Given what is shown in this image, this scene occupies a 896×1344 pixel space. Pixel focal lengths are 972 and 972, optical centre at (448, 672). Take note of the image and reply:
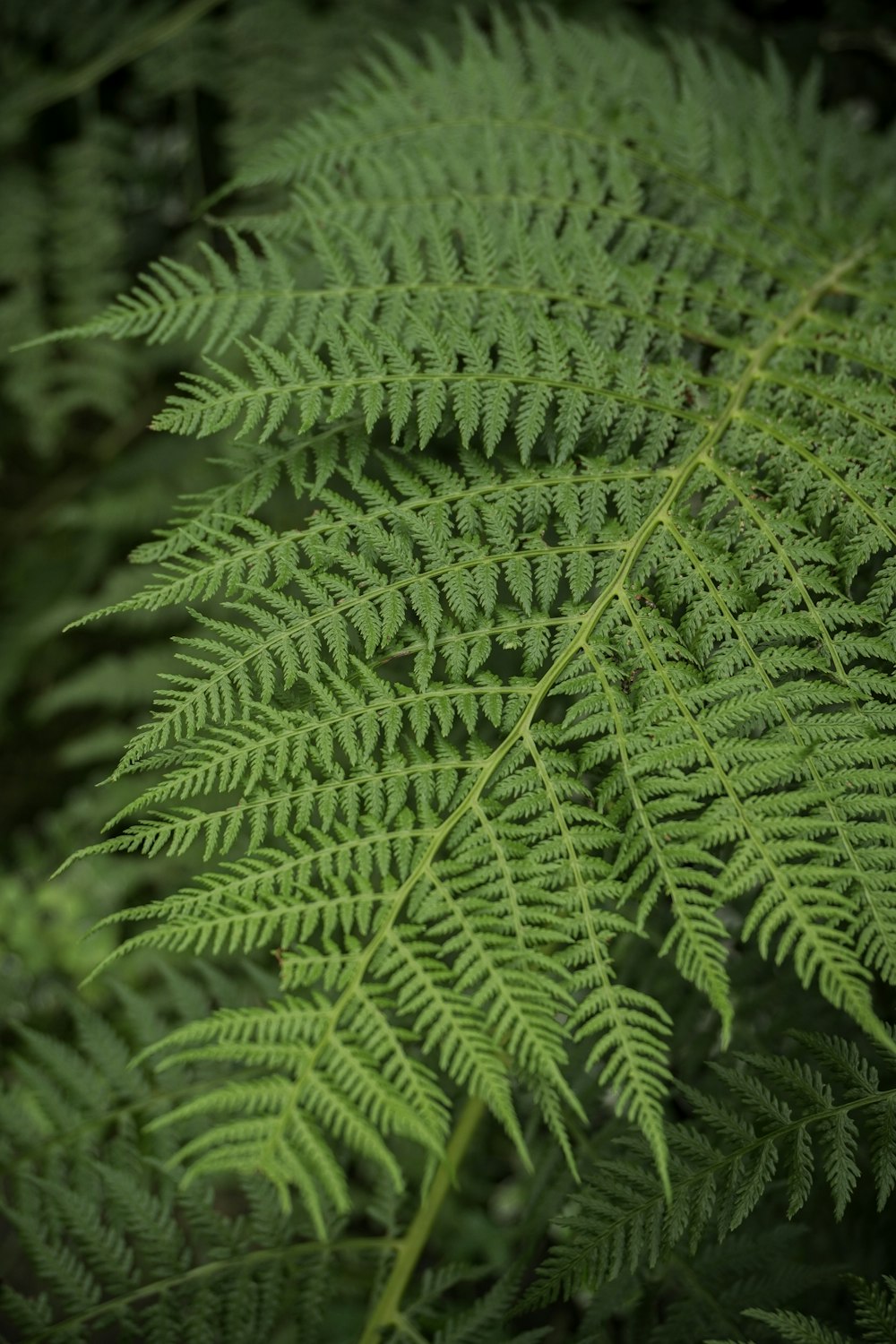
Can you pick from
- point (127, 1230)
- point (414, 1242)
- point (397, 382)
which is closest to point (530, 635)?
point (397, 382)

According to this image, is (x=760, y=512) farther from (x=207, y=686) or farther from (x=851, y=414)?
(x=207, y=686)

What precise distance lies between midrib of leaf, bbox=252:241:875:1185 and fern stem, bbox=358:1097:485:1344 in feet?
1.58

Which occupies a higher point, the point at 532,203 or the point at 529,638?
the point at 532,203

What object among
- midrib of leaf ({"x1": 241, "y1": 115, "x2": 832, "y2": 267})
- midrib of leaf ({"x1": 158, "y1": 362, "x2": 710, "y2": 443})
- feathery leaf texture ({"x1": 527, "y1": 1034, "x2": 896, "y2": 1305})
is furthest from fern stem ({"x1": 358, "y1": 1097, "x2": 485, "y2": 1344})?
midrib of leaf ({"x1": 241, "y1": 115, "x2": 832, "y2": 267})

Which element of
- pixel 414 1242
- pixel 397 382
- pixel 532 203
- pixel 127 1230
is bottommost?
pixel 414 1242

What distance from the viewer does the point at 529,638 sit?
101 centimetres

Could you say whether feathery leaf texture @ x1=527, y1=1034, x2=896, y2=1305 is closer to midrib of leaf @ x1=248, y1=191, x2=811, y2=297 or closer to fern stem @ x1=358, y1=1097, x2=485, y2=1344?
fern stem @ x1=358, y1=1097, x2=485, y2=1344

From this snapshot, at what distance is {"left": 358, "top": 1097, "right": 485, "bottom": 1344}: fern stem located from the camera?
1258 millimetres

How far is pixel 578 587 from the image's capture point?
103 centimetres

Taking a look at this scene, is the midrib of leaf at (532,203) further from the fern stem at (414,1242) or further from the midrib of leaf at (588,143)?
the fern stem at (414,1242)

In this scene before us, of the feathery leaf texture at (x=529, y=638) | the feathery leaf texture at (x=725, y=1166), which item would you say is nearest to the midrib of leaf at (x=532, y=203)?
the feathery leaf texture at (x=529, y=638)

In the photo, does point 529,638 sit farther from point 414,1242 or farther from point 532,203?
point 414,1242

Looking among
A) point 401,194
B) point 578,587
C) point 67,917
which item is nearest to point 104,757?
point 67,917

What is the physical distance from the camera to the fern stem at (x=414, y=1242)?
4.13 ft
